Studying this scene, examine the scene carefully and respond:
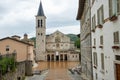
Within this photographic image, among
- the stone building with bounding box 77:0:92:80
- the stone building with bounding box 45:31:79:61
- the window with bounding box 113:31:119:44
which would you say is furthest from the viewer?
the stone building with bounding box 45:31:79:61

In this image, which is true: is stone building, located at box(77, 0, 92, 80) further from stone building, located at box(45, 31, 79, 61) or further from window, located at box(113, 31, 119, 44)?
stone building, located at box(45, 31, 79, 61)

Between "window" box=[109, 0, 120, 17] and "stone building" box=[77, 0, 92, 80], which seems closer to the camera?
"window" box=[109, 0, 120, 17]

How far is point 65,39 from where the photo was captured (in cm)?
9762

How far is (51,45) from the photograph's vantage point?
316 feet

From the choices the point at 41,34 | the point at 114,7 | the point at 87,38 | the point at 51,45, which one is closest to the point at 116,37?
the point at 114,7

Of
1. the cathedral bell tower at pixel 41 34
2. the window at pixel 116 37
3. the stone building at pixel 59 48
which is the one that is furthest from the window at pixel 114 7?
the stone building at pixel 59 48

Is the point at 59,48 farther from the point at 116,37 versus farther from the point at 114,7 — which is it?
the point at 116,37

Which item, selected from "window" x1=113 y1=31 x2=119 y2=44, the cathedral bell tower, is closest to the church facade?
the cathedral bell tower

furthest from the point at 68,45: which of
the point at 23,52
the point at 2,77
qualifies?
the point at 2,77

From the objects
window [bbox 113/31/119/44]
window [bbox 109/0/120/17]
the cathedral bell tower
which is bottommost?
window [bbox 113/31/119/44]

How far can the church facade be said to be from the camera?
297 ft

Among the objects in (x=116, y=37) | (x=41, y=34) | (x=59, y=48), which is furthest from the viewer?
(x=59, y=48)

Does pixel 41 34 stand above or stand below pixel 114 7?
above

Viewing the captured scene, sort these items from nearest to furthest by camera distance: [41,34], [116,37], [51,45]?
[116,37]
[41,34]
[51,45]
